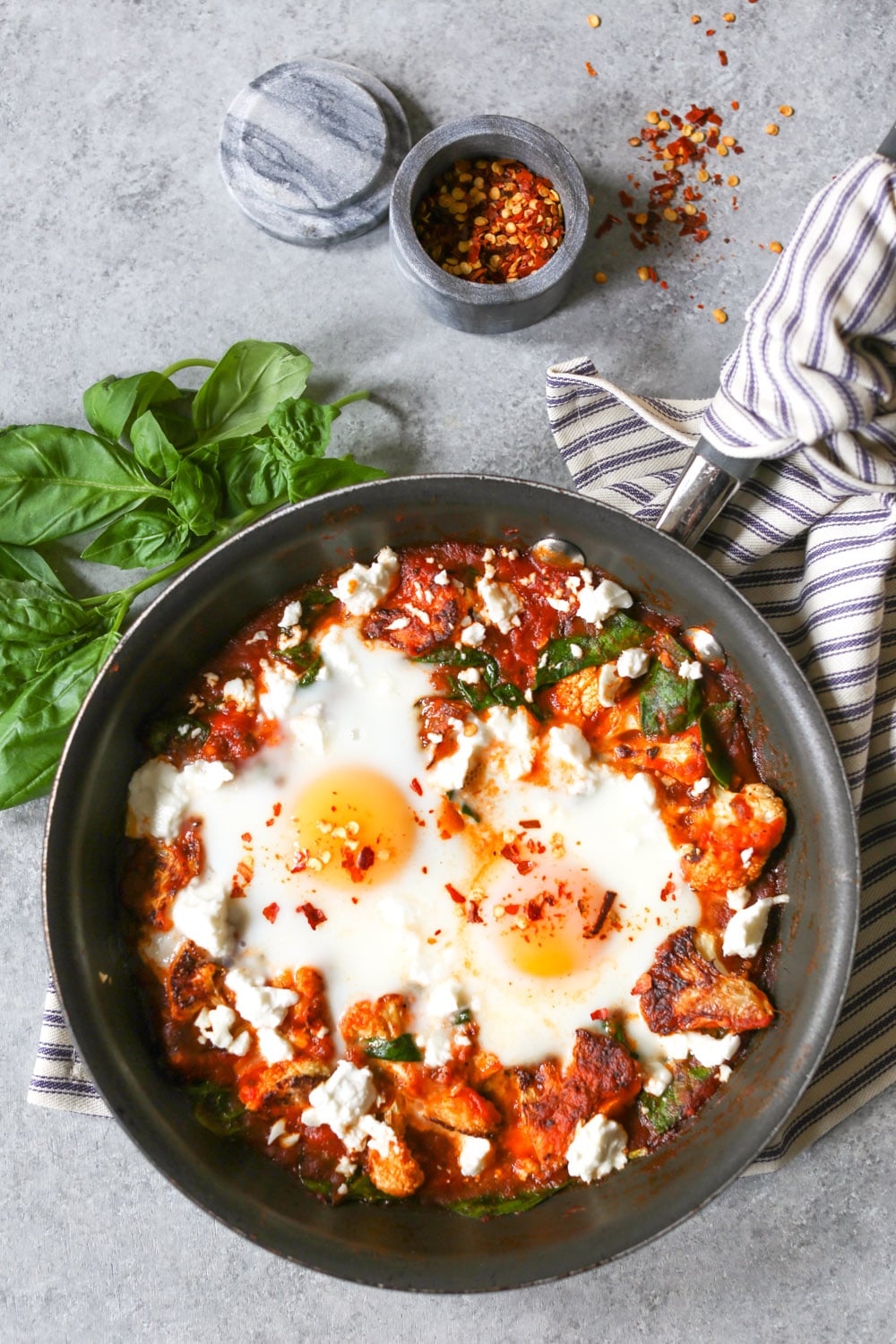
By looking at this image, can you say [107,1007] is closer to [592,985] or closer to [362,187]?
[592,985]

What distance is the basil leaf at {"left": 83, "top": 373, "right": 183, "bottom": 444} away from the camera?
3324 mm

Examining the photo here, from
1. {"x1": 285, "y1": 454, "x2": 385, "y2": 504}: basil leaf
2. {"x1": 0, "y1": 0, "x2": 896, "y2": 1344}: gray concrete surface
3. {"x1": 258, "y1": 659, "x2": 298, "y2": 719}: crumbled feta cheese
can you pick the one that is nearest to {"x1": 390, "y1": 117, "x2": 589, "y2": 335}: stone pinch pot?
{"x1": 0, "y1": 0, "x2": 896, "y2": 1344}: gray concrete surface

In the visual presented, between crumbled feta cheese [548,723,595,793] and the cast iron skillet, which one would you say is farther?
crumbled feta cheese [548,723,595,793]

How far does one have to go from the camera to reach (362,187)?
3520mm

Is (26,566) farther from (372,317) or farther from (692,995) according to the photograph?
(692,995)

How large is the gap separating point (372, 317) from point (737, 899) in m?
2.26

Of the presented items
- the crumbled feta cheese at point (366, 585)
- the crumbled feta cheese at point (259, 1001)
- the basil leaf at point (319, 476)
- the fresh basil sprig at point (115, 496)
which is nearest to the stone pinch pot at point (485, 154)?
the fresh basil sprig at point (115, 496)

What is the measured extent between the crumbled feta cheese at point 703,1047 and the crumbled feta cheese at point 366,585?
157 centimetres

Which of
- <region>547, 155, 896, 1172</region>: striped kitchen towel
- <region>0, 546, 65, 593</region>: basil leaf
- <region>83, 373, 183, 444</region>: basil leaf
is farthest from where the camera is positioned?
<region>0, 546, 65, 593</region>: basil leaf

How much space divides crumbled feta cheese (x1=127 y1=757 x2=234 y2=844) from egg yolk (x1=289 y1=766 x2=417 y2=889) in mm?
294

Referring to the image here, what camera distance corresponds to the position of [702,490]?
2982mm

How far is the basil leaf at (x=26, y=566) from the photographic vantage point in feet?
11.2

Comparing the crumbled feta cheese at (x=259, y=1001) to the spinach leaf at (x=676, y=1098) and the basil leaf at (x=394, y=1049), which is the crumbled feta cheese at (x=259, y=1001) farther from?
the spinach leaf at (x=676, y=1098)

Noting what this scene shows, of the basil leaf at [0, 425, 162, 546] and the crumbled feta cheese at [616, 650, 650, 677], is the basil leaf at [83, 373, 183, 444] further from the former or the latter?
the crumbled feta cheese at [616, 650, 650, 677]
